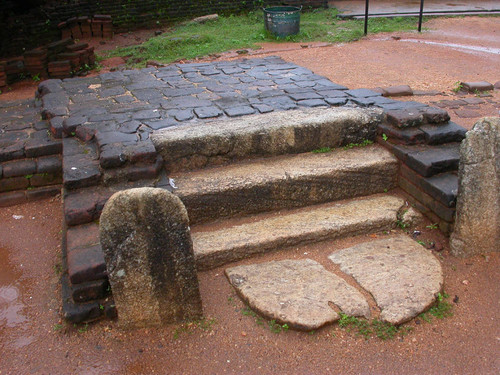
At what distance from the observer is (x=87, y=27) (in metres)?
10.5

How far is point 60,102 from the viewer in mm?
4984

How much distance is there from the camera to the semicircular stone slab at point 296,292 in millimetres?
2777

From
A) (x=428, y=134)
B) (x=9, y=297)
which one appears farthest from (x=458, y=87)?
(x=9, y=297)

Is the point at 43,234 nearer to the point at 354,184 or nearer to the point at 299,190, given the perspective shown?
the point at 299,190

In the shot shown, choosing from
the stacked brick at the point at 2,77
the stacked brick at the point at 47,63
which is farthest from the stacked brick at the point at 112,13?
the stacked brick at the point at 2,77

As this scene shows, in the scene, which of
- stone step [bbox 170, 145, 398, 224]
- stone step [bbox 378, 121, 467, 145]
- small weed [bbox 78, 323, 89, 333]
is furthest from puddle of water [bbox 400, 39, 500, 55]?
small weed [bbox 78, 323, 89, 333]

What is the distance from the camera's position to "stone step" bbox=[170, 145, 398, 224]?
139 inches

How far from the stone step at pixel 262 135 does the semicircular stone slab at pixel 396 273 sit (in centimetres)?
108

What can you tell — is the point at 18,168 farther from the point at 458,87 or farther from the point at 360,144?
the point at 458,87

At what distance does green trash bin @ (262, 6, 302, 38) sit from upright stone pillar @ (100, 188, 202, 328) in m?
8.08

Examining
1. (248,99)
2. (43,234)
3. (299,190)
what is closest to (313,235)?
(299,190)

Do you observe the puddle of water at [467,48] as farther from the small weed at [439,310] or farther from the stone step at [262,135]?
the small weed at [439,310]

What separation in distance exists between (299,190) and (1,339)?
2.27m

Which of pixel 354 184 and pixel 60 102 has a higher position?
pixel 60 102
